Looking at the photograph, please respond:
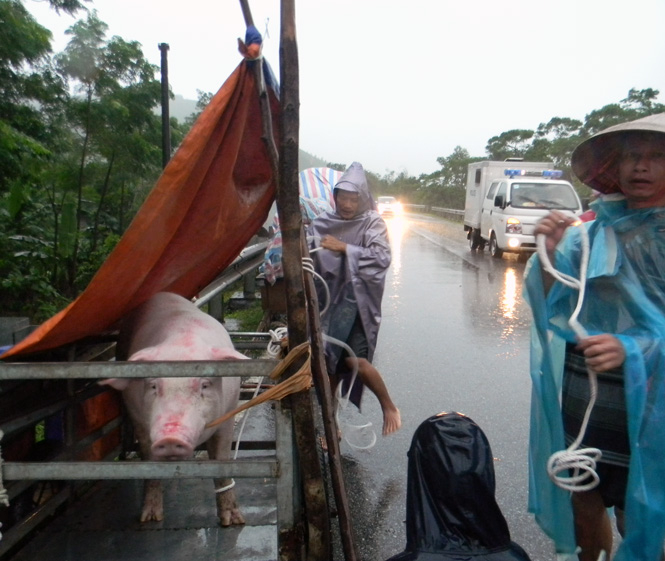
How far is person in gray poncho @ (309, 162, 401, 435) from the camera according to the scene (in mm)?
4156

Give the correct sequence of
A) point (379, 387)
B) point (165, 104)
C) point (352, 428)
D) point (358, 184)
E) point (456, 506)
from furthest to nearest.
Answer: point (165, 104), point (352, 428), point (379, 387), point (358, 184), point (456, 506)

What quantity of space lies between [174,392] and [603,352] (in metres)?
1.72

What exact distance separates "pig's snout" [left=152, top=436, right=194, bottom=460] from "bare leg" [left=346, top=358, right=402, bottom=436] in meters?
1.87

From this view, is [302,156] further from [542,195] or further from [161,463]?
[161,463]

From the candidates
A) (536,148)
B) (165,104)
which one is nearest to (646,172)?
(165,104)

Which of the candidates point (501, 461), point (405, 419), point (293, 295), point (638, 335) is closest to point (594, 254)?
point (638, 335)

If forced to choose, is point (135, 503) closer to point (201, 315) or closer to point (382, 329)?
point (201, 315)

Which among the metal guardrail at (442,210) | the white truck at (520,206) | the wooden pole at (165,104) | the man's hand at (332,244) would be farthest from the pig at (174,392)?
the metal guardrail at (442,210)

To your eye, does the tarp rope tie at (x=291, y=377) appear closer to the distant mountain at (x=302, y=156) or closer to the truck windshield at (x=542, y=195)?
the distant mountain at (x=302, y=156)

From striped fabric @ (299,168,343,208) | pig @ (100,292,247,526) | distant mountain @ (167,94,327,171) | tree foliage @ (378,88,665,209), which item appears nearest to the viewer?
pig @ (100,292,247,526)

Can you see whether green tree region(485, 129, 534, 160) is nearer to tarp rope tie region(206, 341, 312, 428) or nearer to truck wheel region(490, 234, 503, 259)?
truck wheel region(490, 234, 503, 259)

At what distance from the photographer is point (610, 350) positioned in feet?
6.98

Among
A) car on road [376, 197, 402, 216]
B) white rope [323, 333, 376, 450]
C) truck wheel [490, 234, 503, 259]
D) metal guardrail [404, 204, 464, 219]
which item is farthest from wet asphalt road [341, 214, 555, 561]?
car on road [376, 197, 402, 216]

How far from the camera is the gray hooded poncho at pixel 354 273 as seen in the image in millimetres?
4156
